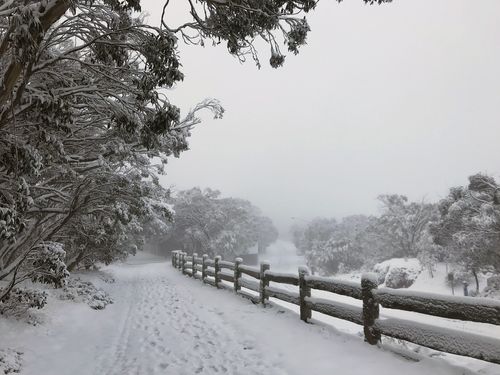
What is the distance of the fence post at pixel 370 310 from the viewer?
19.0 feet

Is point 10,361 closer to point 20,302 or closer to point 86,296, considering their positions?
point 20,302

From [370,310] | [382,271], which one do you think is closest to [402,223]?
[382,271]

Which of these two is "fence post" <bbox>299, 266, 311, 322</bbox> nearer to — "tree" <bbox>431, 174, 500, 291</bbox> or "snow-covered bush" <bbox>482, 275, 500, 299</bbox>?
"tree" <bbox>431, 174, 500, 291</bbox>

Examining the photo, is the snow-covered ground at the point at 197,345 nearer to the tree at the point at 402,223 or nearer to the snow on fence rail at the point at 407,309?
the snow on fence rail at the point at 407,309

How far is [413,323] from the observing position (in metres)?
5.11

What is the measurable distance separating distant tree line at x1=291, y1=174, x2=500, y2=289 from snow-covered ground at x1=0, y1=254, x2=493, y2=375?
21379mm

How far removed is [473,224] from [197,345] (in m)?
26.3

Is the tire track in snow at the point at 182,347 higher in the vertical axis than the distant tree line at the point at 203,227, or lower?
lower

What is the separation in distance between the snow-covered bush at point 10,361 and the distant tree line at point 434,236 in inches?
1000

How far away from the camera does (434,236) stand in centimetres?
3192

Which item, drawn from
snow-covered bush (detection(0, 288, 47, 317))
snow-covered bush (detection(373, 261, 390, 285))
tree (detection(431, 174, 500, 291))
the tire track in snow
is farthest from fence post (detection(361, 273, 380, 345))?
snow-covered bush (detection(373, 261, 390, 285))

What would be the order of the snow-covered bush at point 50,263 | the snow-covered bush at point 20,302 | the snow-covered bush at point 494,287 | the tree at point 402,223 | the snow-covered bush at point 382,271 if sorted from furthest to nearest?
the tree at point 402,223
the snow-covered bush at point 382,271
the snow-covered bush at point 494,287
the snow-covered bush at point 20,302
the snow-covered bush at point 50,263

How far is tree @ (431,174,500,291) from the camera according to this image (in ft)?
82.6

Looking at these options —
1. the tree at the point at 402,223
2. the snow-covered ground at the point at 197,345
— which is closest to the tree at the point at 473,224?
the tree at the point at 402,223
